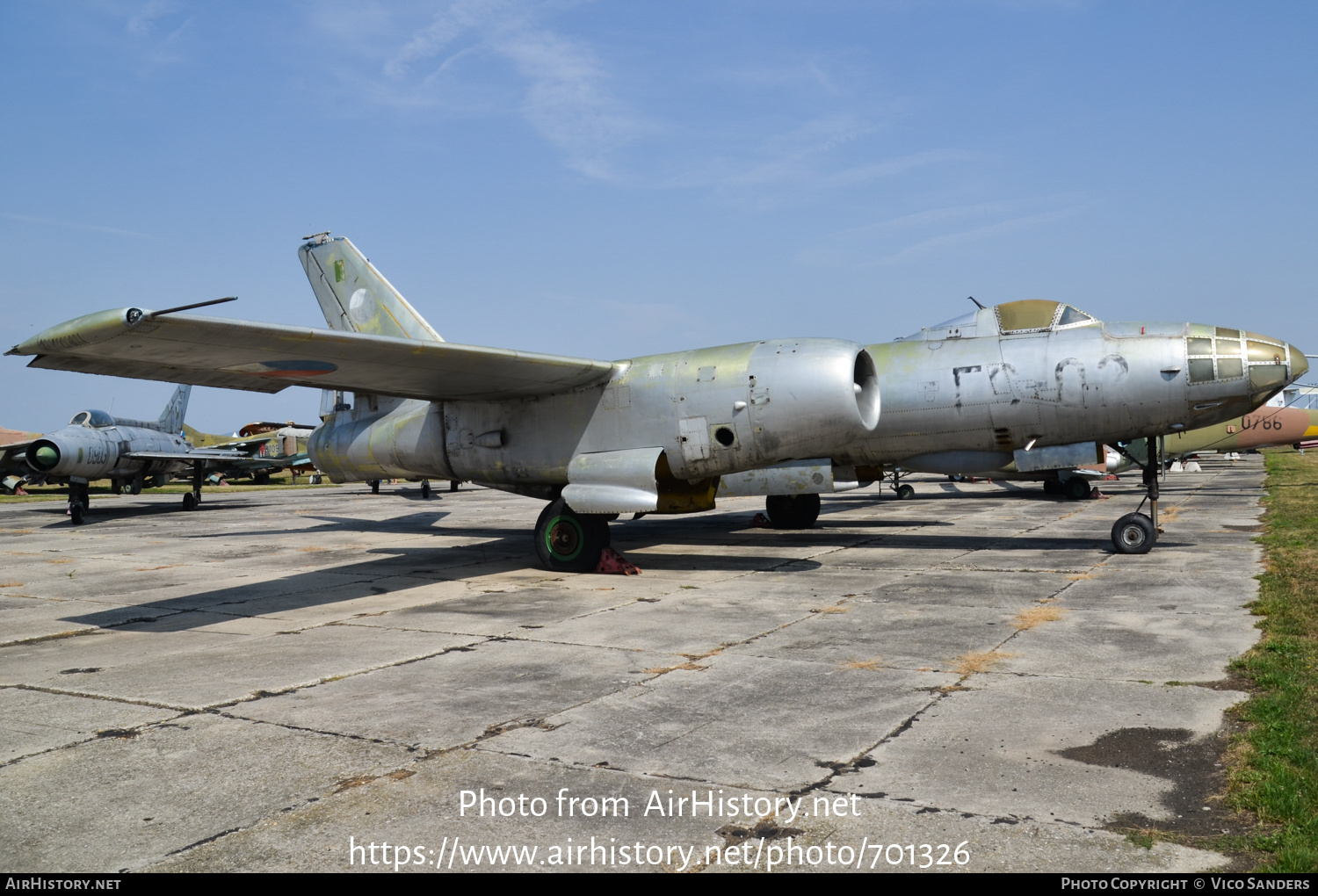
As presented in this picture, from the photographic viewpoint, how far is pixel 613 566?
11.4 meters

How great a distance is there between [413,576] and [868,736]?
26.8 ft

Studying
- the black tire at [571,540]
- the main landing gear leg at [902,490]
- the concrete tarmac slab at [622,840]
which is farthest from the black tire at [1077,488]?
the concrete tarmac slab at [622,840]

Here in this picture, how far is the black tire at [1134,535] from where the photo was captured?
11672 millimetres

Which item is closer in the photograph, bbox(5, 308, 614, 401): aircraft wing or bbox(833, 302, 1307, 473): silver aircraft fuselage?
bbox(5, 308, 614, 401): aircraft wing

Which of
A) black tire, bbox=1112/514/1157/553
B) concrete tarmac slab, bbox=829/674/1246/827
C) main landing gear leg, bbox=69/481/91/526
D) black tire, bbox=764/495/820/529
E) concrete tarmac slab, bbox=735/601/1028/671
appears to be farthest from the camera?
main landing gear leg, bbox=69/481/91/526

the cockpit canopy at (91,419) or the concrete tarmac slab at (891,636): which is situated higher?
the cockpit canopy at (91,419)

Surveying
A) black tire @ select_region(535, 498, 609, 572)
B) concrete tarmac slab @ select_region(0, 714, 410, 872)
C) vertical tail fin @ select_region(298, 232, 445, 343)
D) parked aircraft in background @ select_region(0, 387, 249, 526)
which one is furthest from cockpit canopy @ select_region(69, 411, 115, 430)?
concrete tarmac slab @ select_region(0, 714, 410, 872)

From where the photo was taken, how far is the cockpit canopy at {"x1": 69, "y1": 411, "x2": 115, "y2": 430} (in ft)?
77.6

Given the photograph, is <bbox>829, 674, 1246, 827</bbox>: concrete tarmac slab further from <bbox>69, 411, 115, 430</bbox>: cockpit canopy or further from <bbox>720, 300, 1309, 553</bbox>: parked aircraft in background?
<bbox>69, 411, 115, 430</bbox>: cockpit canopy

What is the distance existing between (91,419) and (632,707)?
24.0m

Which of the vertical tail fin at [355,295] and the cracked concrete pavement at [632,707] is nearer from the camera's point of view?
the cracked concrete pavement at [632,707]

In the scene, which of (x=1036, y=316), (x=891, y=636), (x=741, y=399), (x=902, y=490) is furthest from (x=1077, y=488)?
(x=891, y=636)

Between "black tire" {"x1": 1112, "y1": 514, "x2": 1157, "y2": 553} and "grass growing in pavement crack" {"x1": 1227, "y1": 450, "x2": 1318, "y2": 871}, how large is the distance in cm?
210

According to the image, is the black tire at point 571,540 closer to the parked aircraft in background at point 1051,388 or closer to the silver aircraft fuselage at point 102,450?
the parked aircraft in background at point 1051,388
